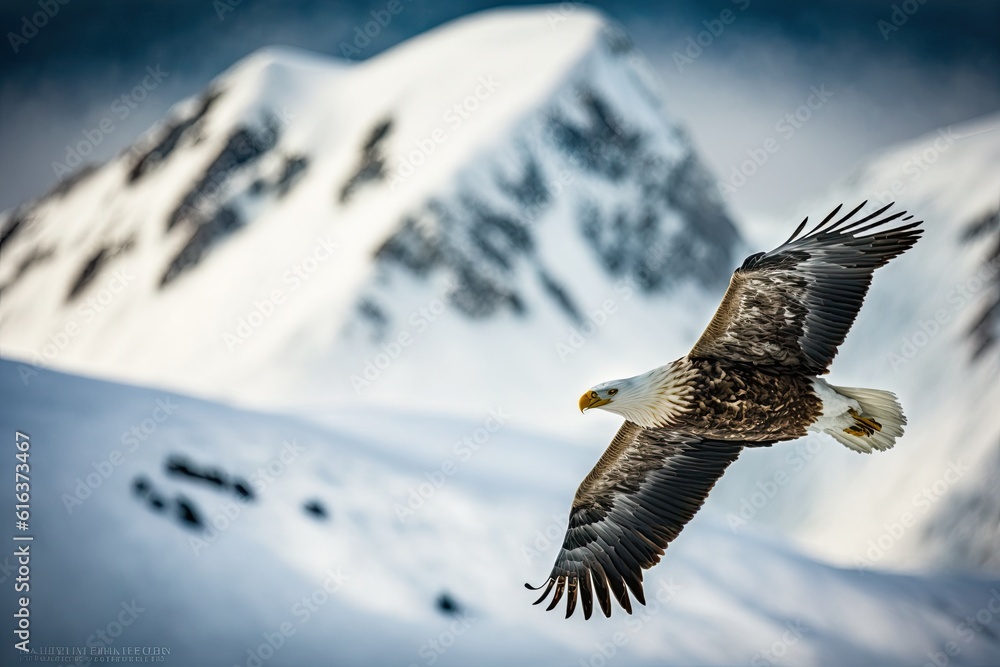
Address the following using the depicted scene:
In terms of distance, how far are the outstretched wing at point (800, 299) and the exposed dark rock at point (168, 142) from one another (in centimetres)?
8692

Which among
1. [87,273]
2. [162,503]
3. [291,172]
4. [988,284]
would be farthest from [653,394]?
[87,273]

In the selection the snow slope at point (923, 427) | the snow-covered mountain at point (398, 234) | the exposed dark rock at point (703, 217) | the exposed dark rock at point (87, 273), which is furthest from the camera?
the exposed dark rock at point (87, 273)

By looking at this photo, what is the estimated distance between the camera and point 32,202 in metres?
98.7

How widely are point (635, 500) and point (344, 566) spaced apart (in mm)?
13400

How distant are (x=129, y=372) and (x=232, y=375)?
11505 mm

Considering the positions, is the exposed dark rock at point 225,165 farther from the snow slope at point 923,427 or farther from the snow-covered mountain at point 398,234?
the snow slope at point 923,427

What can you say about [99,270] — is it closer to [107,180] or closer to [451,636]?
[107,180]

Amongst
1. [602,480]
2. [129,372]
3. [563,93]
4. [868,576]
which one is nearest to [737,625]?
[868,576]

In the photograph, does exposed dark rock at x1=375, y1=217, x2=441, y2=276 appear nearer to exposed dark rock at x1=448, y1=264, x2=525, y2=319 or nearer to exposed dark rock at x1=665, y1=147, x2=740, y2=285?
exposed dark rock at x1=448, y1=264, x2=525, y2=319

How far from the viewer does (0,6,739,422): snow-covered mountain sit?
56406 millimetres

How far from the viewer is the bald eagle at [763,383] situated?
7254mm

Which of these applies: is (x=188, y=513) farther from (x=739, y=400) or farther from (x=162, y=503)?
(x=739, y=400)

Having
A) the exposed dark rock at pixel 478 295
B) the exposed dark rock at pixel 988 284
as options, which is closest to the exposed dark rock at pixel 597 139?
the exposed dark rock at pixel 478 295

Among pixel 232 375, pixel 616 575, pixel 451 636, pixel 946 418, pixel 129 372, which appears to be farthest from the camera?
pixel 129 372
